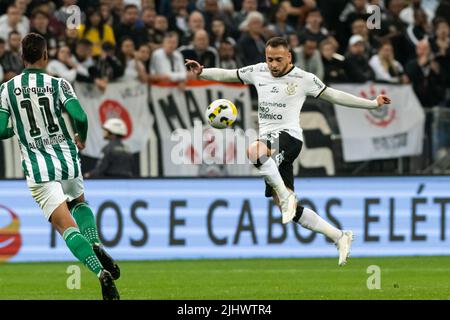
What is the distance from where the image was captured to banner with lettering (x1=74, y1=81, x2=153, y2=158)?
1930 centimetres

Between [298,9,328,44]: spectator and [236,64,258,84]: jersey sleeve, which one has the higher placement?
[298,9,328,44]: spectator

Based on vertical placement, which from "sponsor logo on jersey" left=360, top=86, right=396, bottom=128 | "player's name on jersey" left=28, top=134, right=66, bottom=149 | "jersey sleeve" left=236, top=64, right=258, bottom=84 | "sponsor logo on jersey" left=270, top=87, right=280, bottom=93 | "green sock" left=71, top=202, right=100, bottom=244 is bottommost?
"green sock" left=71, top=202, right=100, bottom=244

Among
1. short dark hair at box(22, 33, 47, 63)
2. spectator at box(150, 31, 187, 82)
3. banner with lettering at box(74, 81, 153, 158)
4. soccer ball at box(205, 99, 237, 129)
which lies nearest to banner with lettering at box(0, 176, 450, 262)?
banner with lettering at box(74, 81, 153, 158)

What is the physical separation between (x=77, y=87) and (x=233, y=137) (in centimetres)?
260

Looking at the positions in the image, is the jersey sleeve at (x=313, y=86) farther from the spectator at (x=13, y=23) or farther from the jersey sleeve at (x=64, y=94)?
the spectator at (x=13, y=23)

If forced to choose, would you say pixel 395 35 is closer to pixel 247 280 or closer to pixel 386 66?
pixel 386 66

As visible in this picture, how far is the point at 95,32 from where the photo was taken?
2073 cm

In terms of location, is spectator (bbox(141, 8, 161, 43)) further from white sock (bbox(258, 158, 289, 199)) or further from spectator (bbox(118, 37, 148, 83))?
white sock (bbox(258, 158, 289, 199))

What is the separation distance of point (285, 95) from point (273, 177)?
937 millimetres

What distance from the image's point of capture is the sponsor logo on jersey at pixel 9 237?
17891 millimetres

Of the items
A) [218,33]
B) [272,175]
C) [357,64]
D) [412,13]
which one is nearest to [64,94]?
[272,175]

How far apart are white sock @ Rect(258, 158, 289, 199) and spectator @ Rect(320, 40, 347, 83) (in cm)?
769

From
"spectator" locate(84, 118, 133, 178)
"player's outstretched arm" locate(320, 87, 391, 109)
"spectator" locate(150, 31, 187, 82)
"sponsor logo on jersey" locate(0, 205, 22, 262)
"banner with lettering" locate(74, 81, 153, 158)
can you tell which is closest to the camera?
"player's outstretched arm" locate(320, 87, 391, 109)

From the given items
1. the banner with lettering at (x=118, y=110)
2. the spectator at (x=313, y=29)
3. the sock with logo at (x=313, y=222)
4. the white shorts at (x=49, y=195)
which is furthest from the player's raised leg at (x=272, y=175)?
the spectator at (x=313, y=29)
